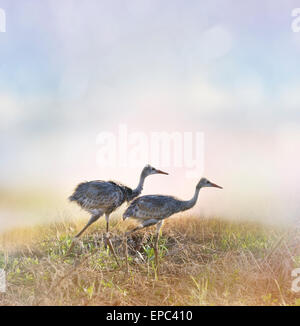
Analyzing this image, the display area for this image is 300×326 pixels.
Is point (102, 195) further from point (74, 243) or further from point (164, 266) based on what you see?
point (164, 266)

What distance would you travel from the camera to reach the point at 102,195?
6023 mm

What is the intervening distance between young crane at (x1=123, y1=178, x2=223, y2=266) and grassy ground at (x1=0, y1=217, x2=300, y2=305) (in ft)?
1.38

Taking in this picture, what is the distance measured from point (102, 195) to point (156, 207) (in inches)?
32.5

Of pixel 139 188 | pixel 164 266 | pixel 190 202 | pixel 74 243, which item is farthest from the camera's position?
pixel 139 188

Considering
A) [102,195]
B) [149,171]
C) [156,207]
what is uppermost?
[149,171]

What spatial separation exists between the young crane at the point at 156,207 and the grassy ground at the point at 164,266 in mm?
421

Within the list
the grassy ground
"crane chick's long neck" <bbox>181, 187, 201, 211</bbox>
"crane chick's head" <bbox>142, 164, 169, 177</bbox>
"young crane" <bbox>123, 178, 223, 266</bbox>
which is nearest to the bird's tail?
Result: the grassy ground

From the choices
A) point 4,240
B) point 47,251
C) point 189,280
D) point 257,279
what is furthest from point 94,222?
point 257,279

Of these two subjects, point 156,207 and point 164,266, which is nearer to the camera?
point 164,266

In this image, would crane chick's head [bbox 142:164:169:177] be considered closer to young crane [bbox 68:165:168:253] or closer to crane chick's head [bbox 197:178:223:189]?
young crane [bbox 68:165:168:253]

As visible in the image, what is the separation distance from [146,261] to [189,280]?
85 cm

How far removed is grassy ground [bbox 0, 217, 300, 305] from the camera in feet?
15.8

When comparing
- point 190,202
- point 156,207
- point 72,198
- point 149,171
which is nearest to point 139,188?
point 149,171
